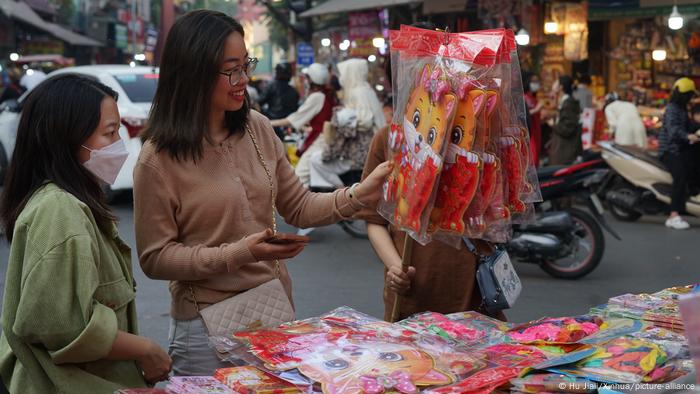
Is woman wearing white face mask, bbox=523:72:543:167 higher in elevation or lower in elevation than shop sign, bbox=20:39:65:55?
lower

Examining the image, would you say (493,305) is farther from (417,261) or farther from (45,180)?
(45,180)

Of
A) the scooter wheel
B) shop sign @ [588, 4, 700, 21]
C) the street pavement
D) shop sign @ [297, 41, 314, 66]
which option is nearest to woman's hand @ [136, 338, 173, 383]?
the street pavement

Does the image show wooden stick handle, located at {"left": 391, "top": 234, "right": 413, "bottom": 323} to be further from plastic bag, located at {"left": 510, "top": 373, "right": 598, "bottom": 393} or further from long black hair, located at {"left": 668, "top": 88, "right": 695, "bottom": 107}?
long black hair, located at {"left": 668, "top": 88, "right": 695, "bottom": 107}

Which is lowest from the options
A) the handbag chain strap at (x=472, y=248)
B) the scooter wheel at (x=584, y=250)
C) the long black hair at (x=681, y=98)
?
the scooter wheel at (x=584, y=250)

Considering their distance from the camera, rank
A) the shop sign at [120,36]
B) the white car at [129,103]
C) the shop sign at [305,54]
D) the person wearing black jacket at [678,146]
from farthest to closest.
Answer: the shop sign at [120,36]
the shop sign at [305,54]
the white car at [129,103]
the person wearing black jacket at [678,146]

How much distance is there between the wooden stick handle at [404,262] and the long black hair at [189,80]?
2.62ft

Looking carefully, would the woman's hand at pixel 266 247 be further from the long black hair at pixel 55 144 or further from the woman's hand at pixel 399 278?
the woman's hand at pixel 399 278

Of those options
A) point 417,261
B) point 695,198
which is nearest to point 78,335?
point 417,261

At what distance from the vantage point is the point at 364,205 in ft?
9.96

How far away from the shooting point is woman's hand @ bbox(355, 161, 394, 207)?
2.96 m

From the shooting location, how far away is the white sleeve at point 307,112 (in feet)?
31.9

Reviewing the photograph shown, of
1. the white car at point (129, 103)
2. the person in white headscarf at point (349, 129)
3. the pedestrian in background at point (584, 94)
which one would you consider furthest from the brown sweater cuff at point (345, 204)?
the pedestrian in background at point (584, 94)

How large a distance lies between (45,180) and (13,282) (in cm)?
28

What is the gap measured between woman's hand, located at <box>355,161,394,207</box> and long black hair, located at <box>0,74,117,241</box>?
86 centimetres
